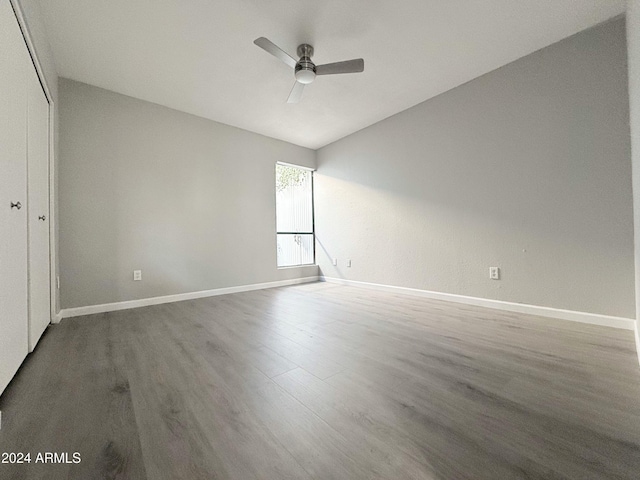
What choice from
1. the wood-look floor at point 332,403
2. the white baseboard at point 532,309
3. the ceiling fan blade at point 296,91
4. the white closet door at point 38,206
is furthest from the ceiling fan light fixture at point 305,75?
the white baseboard at point 532,309

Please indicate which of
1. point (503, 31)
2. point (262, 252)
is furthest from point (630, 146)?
point (262, 252)

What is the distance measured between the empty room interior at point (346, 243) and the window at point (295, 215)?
42 centimetres

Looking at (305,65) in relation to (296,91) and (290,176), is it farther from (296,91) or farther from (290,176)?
(290,176)

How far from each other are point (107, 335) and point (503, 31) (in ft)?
13.8

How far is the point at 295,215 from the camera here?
4926 millimetres

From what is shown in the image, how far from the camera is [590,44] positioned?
2115 millimetres

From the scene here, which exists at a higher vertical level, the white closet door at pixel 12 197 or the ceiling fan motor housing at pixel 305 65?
the ceiling fan motor housing at pixel 305 65

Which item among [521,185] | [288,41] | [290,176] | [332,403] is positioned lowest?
[332,403]

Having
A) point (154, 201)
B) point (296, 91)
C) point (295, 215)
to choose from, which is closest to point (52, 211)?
point (154, 201)

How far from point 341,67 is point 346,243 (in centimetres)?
268

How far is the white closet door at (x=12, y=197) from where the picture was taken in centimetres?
120

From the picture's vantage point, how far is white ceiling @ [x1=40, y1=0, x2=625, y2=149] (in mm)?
1893

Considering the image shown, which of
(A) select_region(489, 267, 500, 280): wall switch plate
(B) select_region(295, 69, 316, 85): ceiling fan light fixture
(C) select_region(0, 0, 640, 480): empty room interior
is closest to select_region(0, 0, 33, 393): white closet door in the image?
(C) select_region(0, 0, 640, 480): empty room interior

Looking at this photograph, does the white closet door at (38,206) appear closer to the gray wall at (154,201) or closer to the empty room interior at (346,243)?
the empty room interior at (346,243)
